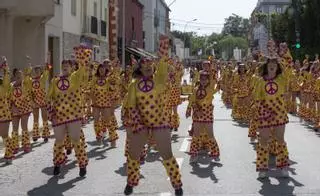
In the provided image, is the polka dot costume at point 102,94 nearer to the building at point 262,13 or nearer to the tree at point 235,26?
the building at point 262,13

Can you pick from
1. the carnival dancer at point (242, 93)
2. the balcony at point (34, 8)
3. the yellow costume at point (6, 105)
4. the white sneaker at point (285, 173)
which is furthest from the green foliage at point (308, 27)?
the white sneaker at point (285, 173)

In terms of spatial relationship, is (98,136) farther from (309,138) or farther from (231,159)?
(309,138)

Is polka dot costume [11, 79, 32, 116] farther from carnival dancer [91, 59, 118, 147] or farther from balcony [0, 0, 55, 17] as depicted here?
balcony [0, 0, 55, 17]

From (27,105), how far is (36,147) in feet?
4.15

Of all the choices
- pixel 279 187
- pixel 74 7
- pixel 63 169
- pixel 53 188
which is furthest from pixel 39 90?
pixel 74 7

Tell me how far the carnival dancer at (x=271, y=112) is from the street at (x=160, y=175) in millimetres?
337

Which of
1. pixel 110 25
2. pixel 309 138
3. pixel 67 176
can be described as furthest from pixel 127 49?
pixel 67 176

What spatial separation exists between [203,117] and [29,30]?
55.2ft

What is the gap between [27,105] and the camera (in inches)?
501

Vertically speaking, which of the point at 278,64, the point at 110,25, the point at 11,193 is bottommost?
the point at 11,193

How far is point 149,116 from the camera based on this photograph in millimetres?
8086

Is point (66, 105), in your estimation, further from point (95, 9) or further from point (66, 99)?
point (95, 9)

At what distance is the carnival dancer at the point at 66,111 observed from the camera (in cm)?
985

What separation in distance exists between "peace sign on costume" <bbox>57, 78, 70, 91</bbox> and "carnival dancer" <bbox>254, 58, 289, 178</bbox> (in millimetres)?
3042
